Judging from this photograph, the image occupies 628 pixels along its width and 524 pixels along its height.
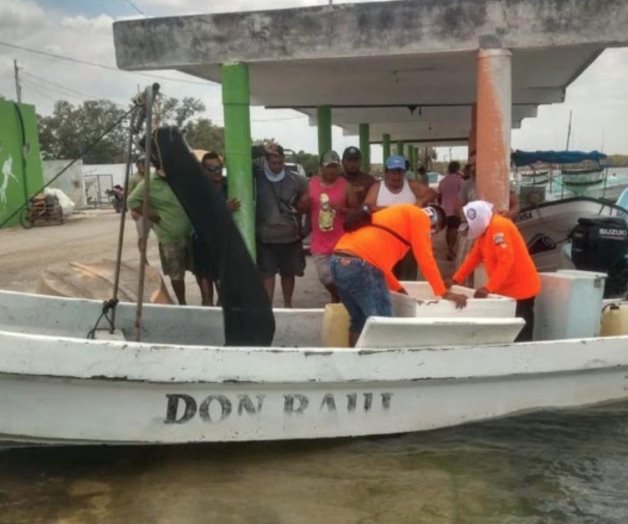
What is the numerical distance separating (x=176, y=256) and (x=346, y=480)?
3.06 metres

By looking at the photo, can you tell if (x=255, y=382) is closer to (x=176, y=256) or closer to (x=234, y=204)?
(x=234, y=204)

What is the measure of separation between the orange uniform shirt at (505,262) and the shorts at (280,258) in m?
1.91

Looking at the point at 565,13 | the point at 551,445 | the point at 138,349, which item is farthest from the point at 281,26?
the point at 551,445

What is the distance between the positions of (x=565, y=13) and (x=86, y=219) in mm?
21956

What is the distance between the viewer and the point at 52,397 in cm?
402

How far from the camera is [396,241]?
15.6 ft

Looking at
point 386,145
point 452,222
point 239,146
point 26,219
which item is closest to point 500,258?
point 239,146

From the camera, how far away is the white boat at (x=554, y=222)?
30.2 ft

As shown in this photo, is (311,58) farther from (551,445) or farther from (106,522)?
(106,522)

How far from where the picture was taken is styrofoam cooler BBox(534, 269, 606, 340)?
17.6 ft

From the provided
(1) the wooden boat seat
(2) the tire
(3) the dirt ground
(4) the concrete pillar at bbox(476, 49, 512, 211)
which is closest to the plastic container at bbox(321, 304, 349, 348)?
(1) the wooden boat seat

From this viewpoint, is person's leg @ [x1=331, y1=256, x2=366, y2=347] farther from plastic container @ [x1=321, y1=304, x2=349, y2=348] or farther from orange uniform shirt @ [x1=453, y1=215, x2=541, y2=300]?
orange uniform shirt @ [x1=453, y1=215, x2=541, y2=300]

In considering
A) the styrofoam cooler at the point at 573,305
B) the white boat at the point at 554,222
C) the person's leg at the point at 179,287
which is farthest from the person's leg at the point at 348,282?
the white boat at the point at 554,222

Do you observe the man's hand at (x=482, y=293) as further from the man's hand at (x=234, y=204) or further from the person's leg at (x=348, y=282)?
the man's hand at (x=234, y=204)
